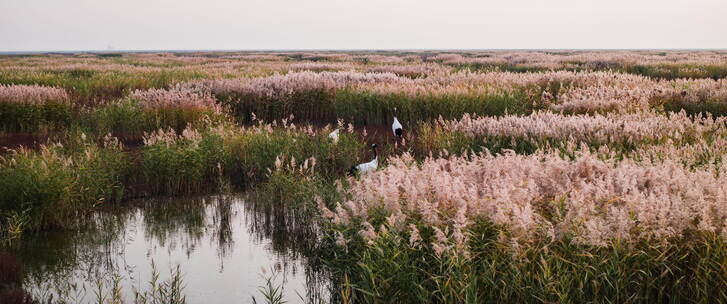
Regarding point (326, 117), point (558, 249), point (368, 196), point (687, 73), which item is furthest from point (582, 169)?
point (687, 73)

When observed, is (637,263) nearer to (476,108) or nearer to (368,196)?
→ (368,196)

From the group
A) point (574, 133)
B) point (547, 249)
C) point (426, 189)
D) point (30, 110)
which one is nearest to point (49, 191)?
point (426, 189)

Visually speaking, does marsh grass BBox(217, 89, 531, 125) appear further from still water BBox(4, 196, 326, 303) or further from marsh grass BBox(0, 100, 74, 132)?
still water BBox(4, 196, 326, 303)

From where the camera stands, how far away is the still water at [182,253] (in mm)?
6012

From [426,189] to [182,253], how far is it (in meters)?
2.98

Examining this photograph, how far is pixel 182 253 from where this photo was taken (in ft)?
23.3

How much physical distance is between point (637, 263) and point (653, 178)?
1618 millimetres

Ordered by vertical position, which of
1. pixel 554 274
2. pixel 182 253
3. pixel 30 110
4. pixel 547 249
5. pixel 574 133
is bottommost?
pixel 182 253

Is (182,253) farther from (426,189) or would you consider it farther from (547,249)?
(547,249)

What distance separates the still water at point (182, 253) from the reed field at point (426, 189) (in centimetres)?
9

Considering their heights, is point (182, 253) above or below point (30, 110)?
below

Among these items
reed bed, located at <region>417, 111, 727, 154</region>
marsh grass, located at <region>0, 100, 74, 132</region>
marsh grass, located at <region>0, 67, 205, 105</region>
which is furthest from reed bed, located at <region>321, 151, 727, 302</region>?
marsh grass, located at <region>0, 67, 205, 105</region>

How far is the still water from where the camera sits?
6012 mm

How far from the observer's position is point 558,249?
5066mm
